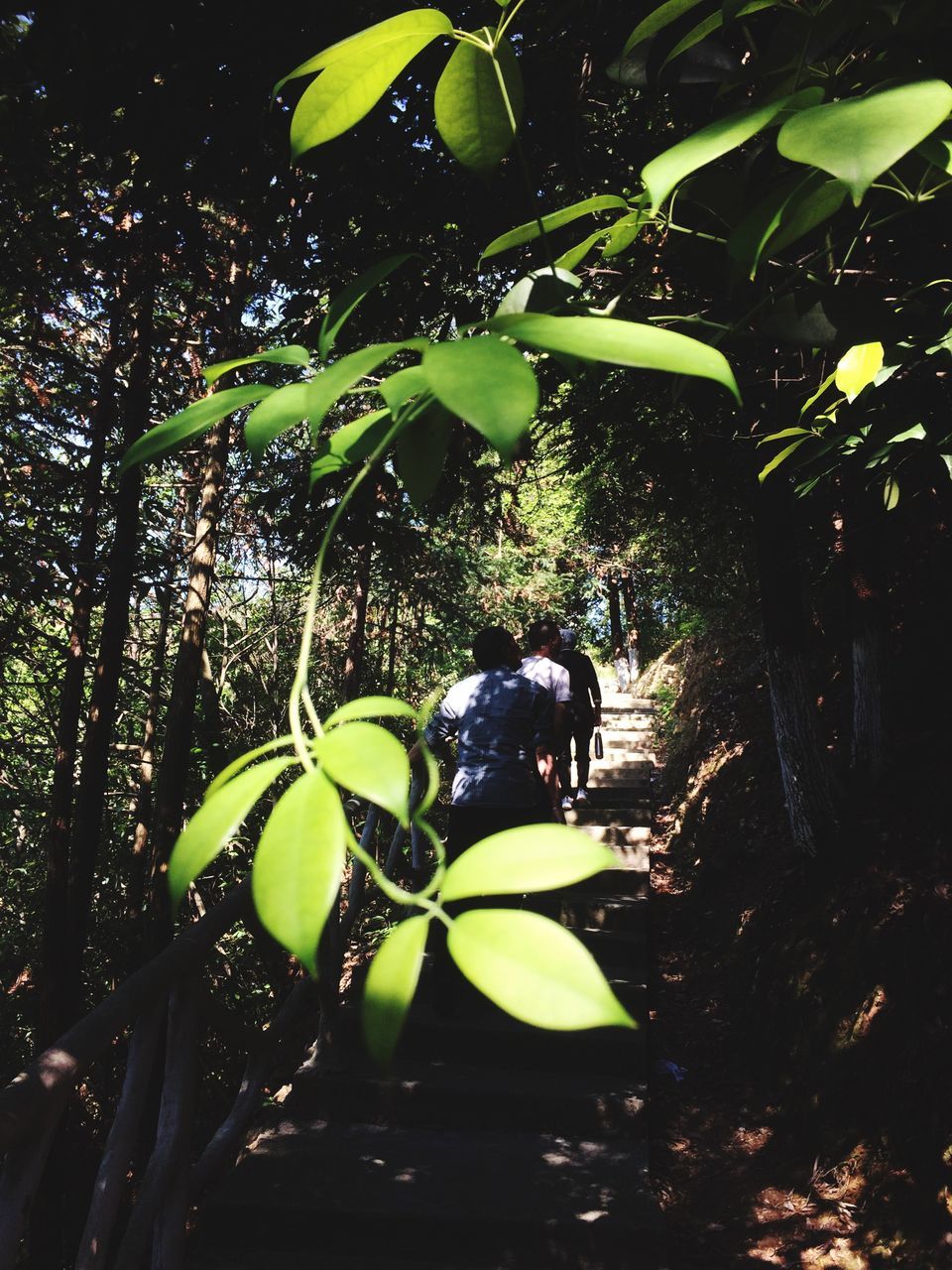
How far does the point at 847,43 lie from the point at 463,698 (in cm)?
340

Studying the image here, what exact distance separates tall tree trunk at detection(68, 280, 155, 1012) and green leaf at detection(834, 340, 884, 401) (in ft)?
17.3

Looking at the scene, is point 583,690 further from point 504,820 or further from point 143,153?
point 143,153

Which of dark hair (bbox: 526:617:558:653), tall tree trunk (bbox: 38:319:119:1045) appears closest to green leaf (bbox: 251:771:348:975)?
tall tree trunk (bbox: 38:319:119:1045)

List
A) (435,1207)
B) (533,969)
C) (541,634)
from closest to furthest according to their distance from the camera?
(533,969)
(435,1207)
(541,634)

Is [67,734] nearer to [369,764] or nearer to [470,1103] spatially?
[470,1103]

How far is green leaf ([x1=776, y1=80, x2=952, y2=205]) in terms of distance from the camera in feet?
1.29

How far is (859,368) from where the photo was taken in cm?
95

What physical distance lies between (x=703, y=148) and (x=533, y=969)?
0.49 meters

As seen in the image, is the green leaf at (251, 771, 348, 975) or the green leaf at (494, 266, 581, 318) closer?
the green leaf at (251, 771, 348, 975)

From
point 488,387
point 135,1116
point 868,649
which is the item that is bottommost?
point 135,1116

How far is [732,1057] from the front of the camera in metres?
4.89

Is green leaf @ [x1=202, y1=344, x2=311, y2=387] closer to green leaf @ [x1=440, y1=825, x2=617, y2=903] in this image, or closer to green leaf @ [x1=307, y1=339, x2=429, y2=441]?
green leaf @ [x1=307, y1=339, x2=429, y2=441]

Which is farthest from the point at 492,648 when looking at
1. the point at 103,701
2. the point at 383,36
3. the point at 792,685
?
the point at 383,36

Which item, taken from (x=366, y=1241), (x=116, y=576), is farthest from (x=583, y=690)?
(x=366, y=1241)
